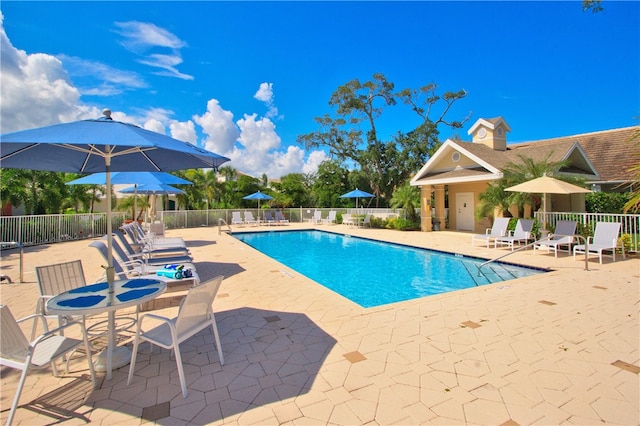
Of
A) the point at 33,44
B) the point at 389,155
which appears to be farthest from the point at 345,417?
the point at 389,155

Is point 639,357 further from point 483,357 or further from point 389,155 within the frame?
point 389,155

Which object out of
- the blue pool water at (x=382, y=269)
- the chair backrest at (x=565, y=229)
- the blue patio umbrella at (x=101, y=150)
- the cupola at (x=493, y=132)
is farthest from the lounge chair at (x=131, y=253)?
the cupola at (x=493, y=132)

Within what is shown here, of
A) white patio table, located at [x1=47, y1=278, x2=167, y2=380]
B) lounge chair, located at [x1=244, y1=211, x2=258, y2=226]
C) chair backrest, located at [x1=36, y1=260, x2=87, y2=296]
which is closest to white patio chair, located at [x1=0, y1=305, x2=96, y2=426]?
white patio table, located at [x1=47, y1=278, x2=167, y2=380]

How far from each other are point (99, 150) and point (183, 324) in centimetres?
257

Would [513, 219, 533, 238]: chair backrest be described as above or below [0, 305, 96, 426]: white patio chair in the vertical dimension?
above

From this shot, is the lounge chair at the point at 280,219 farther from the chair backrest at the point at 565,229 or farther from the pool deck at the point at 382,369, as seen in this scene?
→ the pool deck at the point at 382,369

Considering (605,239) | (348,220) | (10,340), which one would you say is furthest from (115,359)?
(348,220)

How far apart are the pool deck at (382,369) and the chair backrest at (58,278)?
0.89 metres

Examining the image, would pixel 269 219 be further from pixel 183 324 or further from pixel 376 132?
pixel 183 324

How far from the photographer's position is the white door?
18891 millimetres

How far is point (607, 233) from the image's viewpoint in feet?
31.5

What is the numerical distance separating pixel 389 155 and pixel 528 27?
60.9ft

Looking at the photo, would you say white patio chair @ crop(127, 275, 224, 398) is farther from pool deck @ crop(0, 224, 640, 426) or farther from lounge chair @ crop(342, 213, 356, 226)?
lounge chair @ crop(342, 213, 356, 226)

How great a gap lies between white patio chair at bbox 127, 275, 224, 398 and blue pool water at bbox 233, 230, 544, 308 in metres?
4.10
